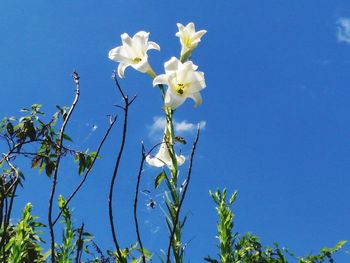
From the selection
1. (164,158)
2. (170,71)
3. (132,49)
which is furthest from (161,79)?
(132,49)

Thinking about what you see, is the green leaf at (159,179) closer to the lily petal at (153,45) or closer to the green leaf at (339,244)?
the lily petal at (153,45)

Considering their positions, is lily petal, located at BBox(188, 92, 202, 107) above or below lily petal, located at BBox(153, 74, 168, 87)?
above

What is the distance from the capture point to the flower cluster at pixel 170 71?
5.96 ft

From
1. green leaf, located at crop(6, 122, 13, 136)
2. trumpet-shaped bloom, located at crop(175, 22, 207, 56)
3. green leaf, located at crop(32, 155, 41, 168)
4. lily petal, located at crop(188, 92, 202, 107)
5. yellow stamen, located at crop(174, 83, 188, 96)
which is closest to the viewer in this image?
yellow stamen, located at crop(174, 83, 188, 96)

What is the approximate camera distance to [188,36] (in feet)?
7.13

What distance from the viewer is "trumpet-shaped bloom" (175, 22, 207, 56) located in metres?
2.14

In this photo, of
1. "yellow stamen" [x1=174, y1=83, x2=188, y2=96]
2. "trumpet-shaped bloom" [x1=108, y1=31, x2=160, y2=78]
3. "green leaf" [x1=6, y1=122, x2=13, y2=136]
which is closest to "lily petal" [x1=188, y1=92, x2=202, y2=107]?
"yellow stamen" [x1=174, y1=83, x2=188, y2=96]

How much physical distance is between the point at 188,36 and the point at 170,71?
35 centimetres

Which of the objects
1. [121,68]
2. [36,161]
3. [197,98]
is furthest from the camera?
[36,161]

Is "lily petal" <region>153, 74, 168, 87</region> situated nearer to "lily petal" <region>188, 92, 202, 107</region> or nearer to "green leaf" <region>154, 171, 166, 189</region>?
"lily petal" <region>188, 92, 202, 107</region>

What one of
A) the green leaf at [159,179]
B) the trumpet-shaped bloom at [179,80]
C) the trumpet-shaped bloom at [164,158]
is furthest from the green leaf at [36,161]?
the green leaf at [159,179]

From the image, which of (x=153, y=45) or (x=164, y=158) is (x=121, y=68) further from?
(x=164, y=158)

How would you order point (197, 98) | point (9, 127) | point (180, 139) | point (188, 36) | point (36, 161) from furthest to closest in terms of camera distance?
1. point (9, 127)
2. point (36, 161)
3. point (188, 36)
4. point (197, 98)
5. point (180, 139)

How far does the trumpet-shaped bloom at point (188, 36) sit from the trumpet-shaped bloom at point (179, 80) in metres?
0.24
